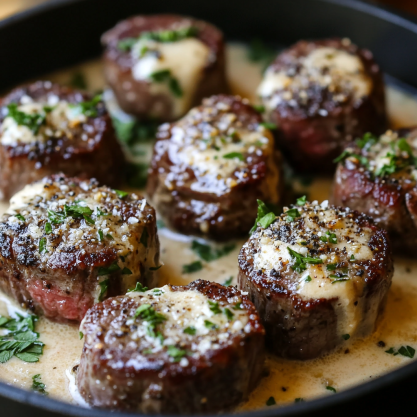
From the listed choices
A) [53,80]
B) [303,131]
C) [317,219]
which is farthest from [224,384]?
[53,80]

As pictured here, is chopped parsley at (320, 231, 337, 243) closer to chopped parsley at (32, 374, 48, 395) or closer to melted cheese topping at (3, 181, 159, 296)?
melted cheese topping at (3, 181, 159, 296)

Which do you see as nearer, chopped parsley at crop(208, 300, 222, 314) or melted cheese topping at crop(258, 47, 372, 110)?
chopped parsley at crop(208, 300, 222, 314)

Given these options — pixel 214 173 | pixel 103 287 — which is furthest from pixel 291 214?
pixel 103 287

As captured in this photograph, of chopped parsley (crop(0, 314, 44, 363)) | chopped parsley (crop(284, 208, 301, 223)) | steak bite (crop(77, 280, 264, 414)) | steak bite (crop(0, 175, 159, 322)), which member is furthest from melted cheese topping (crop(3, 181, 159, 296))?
chopped parsley (crop(284, 208, 301, 223))

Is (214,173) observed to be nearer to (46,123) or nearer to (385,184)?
(385,184)

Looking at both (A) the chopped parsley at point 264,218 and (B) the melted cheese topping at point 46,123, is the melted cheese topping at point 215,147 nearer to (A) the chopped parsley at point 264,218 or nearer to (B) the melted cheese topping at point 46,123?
(A) the chopped parsley at point 264,218

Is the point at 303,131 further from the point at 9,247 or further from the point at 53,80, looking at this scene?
the point at 53,80
